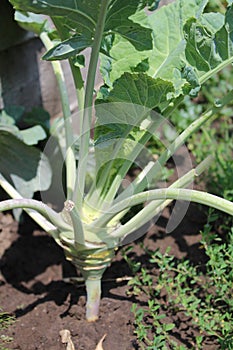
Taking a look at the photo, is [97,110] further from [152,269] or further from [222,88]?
[222,88]

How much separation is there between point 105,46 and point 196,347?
0.72m

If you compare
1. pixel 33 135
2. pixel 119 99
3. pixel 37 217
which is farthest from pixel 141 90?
pixel 33 135

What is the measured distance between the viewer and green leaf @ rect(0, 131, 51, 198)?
156 cm

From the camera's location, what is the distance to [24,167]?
1612mm

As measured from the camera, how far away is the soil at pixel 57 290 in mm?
1289

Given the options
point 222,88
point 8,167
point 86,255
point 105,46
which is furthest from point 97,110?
point 222,88

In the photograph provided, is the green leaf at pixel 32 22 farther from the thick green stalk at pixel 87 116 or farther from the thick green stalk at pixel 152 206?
the thick green stalk at pixel 152 206

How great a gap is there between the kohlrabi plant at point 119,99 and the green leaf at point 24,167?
0.24 meters

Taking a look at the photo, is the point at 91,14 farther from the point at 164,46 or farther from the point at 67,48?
the point at 164,46


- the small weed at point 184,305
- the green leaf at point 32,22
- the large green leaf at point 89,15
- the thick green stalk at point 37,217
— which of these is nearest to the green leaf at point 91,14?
the large green leaf at point 89,15

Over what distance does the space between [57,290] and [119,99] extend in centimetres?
56

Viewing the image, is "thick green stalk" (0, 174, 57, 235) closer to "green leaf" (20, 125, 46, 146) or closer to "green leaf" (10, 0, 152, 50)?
"green leaf" (20, 125, 46, 146)

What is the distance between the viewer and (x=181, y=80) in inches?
48.8

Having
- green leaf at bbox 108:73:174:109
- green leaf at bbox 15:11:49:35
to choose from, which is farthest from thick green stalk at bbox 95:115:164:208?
green leaf at bbox 15:11:49:35
